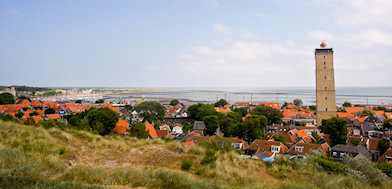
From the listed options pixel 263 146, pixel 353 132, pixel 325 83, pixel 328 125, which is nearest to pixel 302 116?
pixel 325 83

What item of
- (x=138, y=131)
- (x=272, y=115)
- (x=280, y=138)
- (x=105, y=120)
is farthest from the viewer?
(x=272, y=115)

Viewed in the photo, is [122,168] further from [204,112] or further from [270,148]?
[204,112]

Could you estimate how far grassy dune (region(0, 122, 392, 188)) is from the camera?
5.23 meters

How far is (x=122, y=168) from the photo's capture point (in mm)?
7070

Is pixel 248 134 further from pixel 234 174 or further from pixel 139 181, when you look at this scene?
pixel 139 181

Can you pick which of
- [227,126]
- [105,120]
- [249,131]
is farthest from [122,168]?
[227,126]

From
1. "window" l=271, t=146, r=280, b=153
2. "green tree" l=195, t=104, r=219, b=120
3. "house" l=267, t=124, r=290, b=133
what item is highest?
"green tree" l=195, t=104, r=219, b=120

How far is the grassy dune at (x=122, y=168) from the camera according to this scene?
17.1 feet

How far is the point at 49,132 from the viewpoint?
10.6 metres

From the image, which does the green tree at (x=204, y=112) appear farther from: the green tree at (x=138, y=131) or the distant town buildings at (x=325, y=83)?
the green tree at (x=138, y=131)

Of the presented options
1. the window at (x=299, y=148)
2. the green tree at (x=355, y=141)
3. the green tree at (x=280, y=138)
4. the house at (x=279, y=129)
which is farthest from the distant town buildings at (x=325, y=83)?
the window at (x=299, y=148)

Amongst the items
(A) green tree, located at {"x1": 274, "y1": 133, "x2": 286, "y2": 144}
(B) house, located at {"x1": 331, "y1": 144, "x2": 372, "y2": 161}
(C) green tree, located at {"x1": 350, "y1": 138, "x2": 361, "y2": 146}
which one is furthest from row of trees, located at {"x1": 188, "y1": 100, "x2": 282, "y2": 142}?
(C) green tree, located at {"x1": 350, "y1": 138, "x2": 361, "y2": 146}

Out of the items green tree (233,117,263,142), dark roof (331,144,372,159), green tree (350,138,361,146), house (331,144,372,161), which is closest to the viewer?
house (331,144,372,161)

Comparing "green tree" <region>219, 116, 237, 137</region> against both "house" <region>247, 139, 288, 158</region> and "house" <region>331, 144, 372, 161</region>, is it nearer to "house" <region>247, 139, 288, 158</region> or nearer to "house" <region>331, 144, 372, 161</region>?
"house" <region>247, 139, 288, 158</region>
